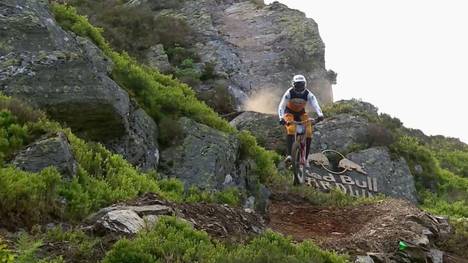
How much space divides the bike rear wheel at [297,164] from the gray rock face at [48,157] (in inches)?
227

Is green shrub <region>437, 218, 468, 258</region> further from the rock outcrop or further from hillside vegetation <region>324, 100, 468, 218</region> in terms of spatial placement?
hillside vegetation <region>324, 100, 468, 218</region>

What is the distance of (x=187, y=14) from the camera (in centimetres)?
3422

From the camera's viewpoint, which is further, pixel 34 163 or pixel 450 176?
pixel 450 176

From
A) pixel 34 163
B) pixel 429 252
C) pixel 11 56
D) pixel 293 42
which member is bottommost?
pixel 429 252

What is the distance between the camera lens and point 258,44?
111ft

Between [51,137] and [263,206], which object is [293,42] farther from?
[51,137]

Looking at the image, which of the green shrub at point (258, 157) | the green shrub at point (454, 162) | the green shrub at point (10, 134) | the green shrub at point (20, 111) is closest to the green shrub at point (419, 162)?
the green shrub at point (454, 162)

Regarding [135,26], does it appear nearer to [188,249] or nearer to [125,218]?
[125,218]

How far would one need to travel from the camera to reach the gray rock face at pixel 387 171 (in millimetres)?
19453

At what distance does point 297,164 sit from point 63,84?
17.2 ft

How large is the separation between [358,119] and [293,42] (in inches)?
454

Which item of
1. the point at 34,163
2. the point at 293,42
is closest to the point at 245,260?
the point at 34,163

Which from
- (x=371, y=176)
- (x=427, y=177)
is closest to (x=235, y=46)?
(x=427, y=177)

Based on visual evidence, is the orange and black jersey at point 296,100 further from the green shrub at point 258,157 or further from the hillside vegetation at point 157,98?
the hillside vegetation at point 157,98
